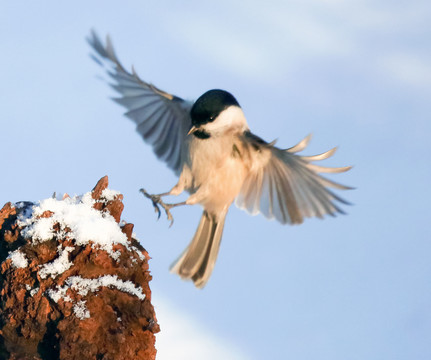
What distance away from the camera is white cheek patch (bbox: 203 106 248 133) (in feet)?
11.3

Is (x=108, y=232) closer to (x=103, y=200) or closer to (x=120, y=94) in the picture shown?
(x=103, y=200)

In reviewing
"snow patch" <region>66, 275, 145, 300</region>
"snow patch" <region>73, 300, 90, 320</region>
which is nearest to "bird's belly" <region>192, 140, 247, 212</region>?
"snow patch" <region>66, 275, 145, 300</region>

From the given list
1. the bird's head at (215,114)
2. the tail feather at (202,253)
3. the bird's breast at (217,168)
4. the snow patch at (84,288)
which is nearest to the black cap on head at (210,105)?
the bird's head at (215,114)

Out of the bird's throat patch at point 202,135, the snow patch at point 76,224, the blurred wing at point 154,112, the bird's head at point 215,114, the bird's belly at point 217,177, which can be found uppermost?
the blurred wing at point 154,112

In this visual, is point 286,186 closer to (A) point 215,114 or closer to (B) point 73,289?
(A) point 215,114

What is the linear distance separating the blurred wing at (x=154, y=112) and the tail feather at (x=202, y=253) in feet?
1.29

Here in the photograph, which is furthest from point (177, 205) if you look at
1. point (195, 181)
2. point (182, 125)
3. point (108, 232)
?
point (108, 232)

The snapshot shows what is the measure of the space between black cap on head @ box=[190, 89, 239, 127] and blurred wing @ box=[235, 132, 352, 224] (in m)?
0.23

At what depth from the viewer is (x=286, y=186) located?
12.0 ft

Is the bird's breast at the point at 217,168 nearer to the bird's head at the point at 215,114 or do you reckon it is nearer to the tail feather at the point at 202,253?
the bird's head at the point at 215,114

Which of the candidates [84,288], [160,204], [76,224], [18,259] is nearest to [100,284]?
[84,288]

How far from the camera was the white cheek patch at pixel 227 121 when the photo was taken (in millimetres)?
3432

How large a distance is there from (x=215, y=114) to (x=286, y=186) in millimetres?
638

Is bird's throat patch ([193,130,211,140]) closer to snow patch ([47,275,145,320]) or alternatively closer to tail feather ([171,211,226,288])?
tail feather ([171,211,226,288])
